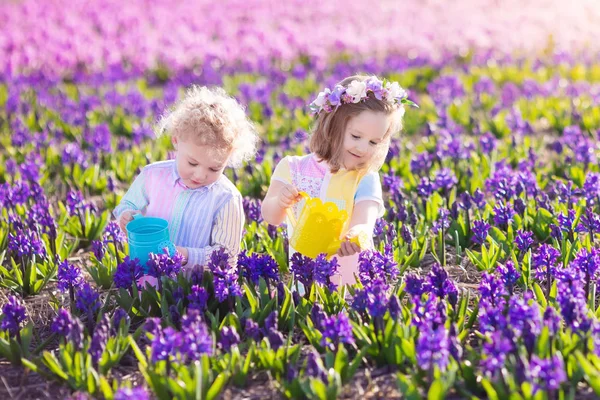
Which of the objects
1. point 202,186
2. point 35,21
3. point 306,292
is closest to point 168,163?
point 202,186

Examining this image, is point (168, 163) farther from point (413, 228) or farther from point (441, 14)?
point (441, 14)

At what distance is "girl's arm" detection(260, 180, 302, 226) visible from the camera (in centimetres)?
391

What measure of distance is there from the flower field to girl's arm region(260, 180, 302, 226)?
22 cm

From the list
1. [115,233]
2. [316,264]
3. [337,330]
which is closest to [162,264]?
[316,264]

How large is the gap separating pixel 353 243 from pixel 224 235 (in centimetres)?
73

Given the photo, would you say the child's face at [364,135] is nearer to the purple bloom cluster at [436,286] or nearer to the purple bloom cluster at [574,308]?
the purple bloom cluster at [436,286]

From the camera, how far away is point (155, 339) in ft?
10.3

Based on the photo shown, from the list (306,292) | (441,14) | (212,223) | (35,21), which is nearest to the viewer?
(306,292)

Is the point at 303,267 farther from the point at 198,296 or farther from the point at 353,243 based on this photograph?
the point at 198,296

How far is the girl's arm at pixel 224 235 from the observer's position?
13.4ft

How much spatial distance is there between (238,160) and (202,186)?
24cm

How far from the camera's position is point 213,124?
12.7 ft

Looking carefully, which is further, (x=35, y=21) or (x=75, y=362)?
(x=35, y=21)

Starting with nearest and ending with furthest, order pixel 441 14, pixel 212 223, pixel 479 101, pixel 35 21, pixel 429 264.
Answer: pixel 212 223 < pixel 429 264 < pixel 479 101 < pixel 35 21 < pixel 441 14
